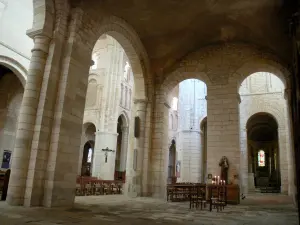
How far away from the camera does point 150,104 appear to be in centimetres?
1292

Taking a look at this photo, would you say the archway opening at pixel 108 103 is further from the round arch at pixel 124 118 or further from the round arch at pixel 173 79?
the round arch at pixel 173 79

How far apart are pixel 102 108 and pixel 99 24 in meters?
14.2

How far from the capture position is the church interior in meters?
6.97

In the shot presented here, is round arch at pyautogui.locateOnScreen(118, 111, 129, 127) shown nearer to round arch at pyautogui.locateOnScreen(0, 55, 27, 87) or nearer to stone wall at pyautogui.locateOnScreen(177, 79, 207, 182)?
stone wall at pyautogui.locateOnScreen(177, 79, 207, 182)

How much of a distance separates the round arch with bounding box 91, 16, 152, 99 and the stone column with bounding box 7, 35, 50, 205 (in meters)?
2.33

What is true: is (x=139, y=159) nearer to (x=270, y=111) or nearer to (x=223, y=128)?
(x=223, y=128)

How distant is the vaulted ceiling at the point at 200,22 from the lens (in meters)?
9.85

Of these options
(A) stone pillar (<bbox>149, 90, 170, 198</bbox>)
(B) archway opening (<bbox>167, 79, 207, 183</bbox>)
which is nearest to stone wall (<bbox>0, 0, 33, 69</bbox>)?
(A) stone pillar (<bbox>149, 90, 170, 198</bbox>)

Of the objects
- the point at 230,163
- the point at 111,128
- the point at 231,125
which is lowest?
the point at 230,163

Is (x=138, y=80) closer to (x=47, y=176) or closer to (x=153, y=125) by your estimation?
(x=153, y=125)

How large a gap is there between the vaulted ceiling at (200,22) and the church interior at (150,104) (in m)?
0.05

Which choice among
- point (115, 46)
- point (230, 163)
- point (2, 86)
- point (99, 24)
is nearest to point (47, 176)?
point (99, 24)

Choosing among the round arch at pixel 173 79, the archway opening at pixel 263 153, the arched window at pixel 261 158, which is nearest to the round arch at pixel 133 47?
the round arch at pixel 173 79

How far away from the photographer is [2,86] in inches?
682
